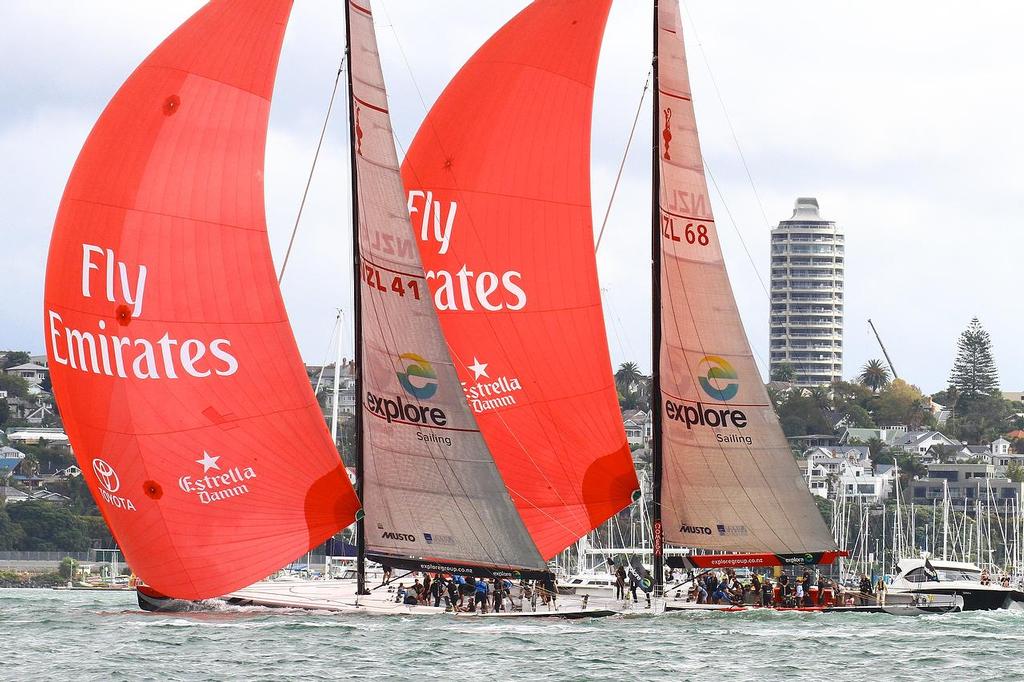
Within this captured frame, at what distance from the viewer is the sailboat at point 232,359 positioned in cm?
2923

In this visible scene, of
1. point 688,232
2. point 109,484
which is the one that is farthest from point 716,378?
point 109,484

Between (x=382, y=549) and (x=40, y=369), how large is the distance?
497ft

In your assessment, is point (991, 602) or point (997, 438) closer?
point (991, 602)

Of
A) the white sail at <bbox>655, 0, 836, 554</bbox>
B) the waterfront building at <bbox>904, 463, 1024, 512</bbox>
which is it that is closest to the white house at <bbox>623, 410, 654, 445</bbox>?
the waterfront building at <bbox>904, 463, 1024, 512</bbox>

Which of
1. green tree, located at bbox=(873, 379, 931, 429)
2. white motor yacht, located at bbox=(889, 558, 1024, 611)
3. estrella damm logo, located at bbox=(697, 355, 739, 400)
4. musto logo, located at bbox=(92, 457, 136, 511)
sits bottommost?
white motor yacht, located at bbox=(889, 558, 1024, 611)

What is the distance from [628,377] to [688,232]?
14375cm

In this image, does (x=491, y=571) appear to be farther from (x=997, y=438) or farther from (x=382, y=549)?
(x=997, y=438)

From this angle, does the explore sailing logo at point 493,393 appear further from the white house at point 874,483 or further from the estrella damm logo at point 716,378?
the white house at point 874,483

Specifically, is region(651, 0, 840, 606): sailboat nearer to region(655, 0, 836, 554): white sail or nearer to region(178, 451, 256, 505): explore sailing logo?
region(655, 0, 836, 554): white sail

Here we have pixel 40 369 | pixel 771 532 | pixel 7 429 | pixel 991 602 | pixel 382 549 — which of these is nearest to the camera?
pixel 382 549

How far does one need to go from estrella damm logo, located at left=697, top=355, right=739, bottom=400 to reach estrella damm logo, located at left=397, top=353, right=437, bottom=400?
5.79 meters

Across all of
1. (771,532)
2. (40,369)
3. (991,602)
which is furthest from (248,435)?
(40,369)

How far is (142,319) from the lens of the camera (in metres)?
29.3

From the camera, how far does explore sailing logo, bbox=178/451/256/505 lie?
1165 inches
